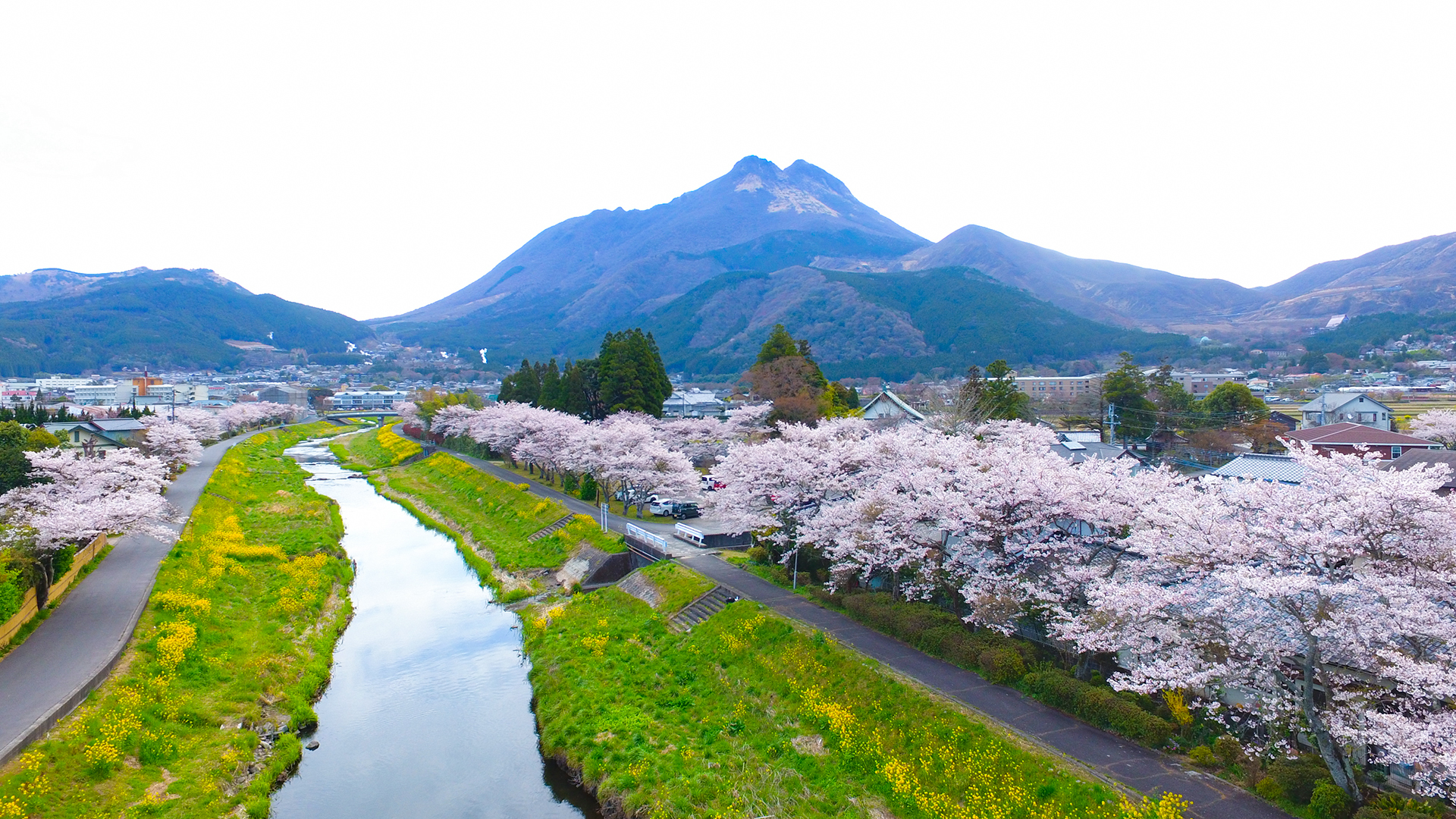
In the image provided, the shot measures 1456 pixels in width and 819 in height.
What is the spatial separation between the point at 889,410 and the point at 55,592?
125 ft

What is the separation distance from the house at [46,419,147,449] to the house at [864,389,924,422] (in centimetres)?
4163

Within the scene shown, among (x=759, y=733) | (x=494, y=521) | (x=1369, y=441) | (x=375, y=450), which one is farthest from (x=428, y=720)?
(x=375, y=450)

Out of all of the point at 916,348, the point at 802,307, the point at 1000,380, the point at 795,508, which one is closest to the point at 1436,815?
the point at 795,508

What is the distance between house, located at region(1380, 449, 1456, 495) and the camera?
21.5m

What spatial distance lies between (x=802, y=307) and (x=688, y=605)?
157053 millimetres

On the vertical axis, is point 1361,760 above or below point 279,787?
above

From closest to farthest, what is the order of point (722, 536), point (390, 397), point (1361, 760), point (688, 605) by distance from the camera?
point (1361, 760), point (688, 605), point (722, 536), point (390, 397)

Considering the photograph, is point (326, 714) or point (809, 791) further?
point (326, 714)

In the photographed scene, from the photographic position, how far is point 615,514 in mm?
32781

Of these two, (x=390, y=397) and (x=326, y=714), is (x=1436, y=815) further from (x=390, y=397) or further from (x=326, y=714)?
(x=390, y=397)

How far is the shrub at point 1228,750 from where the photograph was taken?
416 inches

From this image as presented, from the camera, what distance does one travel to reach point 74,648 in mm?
14938

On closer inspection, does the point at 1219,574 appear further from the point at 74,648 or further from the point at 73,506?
the point at 73,506

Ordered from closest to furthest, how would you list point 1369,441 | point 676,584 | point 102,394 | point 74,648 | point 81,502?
point 74,648 → point 81,502 → point 676,584 → point 1369,441 → point 102,394
